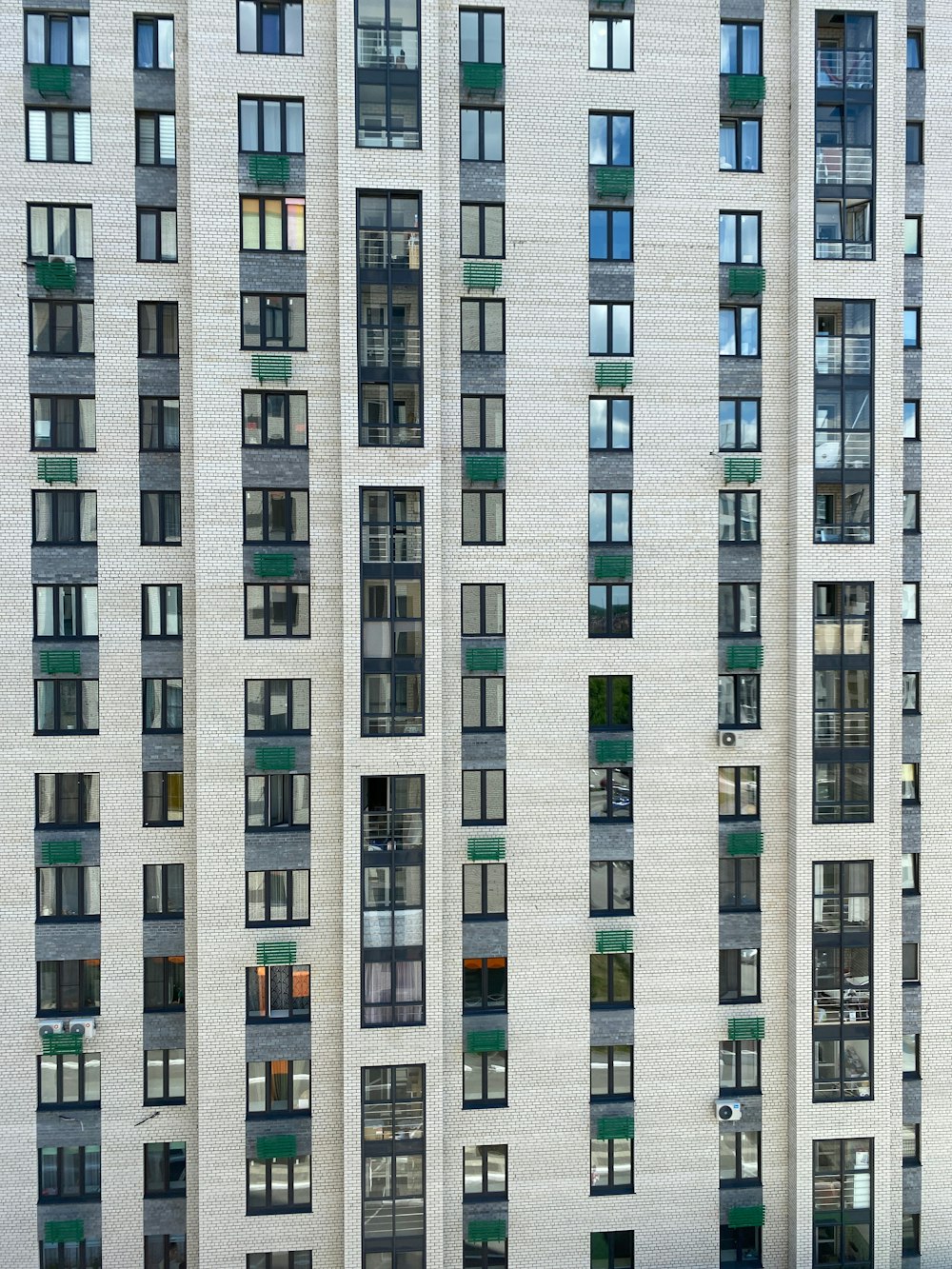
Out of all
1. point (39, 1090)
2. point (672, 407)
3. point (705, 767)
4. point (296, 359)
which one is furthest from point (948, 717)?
point (39, 1090)

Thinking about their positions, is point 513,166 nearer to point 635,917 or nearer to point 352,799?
point 352,799

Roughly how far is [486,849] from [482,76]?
1784 centimetres

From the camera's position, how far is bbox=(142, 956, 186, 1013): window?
1944cm

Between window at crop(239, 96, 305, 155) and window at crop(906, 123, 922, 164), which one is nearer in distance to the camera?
window at crop(239, 96, 305, 155)

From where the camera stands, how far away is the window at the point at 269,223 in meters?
18.9

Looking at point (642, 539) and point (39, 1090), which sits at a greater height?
point (642, 539)

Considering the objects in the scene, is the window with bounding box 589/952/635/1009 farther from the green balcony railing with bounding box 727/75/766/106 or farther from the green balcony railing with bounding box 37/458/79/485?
the green balcony railing with bounding box 727/75/766/106

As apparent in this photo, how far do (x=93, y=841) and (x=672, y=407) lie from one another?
17.3m

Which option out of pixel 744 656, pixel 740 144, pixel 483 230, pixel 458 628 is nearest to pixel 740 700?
pixel 744 656

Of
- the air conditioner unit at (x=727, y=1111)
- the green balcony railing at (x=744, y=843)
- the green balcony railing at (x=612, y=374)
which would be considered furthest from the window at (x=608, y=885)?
the green balcony railing at (x=612, y=374)

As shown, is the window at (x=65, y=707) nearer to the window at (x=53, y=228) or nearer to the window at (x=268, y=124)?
the window at (x=53, y=228)

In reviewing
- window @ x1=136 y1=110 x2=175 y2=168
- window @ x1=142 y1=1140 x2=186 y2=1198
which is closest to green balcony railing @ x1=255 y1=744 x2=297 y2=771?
window @ x1=142 y1=1140 x2=186 y2=1198

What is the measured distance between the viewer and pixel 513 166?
62.8 feet

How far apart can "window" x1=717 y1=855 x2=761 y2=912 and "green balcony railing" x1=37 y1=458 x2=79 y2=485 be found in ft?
59.3
